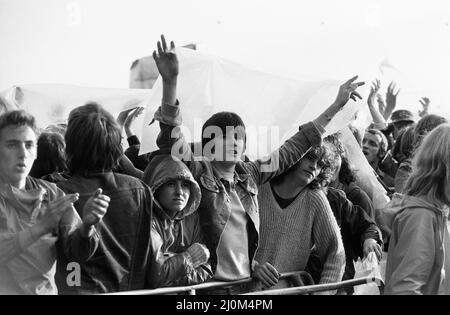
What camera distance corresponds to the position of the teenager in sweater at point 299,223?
195 inches

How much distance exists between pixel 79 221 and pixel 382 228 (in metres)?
2.93

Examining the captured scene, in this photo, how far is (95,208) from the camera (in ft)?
11.2

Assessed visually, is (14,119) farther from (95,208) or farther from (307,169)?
(307,169)

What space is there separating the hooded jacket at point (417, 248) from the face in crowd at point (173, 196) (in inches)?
39.9

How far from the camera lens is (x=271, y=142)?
529cm

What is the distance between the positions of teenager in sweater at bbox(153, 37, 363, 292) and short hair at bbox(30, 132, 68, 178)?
497 millimetres

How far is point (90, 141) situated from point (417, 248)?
59.6 inches

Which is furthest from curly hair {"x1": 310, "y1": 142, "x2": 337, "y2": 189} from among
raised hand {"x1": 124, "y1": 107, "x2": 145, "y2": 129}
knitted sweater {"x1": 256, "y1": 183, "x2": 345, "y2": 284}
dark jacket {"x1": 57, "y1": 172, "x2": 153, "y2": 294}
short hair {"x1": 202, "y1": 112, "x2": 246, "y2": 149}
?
dark jacket {"x1": 57, "y1": 172, "x2": 153, "y2": 294}

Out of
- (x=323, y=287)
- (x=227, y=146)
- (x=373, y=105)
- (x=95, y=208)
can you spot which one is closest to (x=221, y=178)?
(x=227, y=146)

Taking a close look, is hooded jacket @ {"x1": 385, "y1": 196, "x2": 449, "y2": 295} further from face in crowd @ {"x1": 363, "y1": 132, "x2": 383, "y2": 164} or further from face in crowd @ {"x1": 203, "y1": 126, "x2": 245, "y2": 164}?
face in crowd @ {"x1": 363, "y1": 132, "x2": 383, "y2": 164}

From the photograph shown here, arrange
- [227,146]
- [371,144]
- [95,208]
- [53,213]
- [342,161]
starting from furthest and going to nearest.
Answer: [371,144], [342,161], [227,146], [95,208], [53,213]

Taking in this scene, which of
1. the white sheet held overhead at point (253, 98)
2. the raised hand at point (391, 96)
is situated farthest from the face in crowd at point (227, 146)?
the raised hand at point (391, 96)

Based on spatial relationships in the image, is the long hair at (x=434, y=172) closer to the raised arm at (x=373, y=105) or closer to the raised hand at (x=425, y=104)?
the raised arm at (x=373, y=105)

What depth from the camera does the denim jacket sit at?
4336 mm
